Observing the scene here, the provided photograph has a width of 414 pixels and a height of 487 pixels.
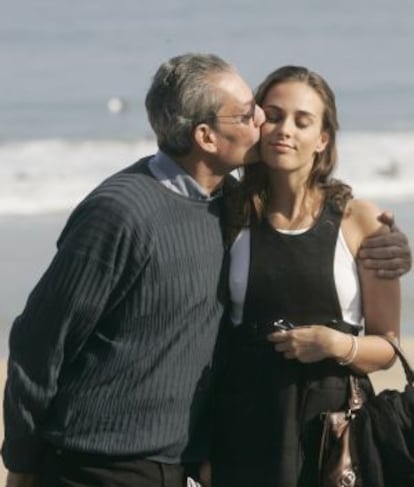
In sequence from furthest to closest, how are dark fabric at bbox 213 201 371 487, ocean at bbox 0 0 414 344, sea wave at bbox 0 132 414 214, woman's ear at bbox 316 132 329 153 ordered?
ocean at bbox 0 0 414 344 → sea wave at bbox 0 132 414 214 → woman's ear at bbox 316 132 329 153 → dark fabric at bbox 213 201 371 487

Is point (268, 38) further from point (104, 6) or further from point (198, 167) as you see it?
point (198, 167)

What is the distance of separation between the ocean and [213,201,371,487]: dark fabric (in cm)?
482

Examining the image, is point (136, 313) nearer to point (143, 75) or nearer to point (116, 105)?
point (116, 105)

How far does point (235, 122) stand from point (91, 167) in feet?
40.8

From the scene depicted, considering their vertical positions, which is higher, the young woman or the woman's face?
the woman's face

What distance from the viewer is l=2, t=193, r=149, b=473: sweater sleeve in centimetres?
369

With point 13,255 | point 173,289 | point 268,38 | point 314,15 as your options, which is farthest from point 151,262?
point 314,15

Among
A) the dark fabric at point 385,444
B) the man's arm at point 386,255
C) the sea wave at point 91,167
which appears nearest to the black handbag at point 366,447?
the dark fabric at point 385,444

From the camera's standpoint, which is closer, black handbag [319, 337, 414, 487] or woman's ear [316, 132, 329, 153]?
black handbag [319, 337, 414, 487]

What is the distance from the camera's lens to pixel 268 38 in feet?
89.9

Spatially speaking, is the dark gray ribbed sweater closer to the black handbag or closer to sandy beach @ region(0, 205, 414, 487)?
the black handbag

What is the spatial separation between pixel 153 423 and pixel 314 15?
2770 centimetres

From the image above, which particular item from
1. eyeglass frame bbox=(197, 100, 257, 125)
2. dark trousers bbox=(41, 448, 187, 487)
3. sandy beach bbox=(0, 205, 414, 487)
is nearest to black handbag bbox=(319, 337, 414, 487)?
dark trousers bbox=(41, 448, 187, 487)

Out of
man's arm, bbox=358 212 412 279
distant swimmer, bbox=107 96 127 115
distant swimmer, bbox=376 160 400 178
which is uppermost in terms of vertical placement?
distant swimmer, bbox=107 96 127 115
